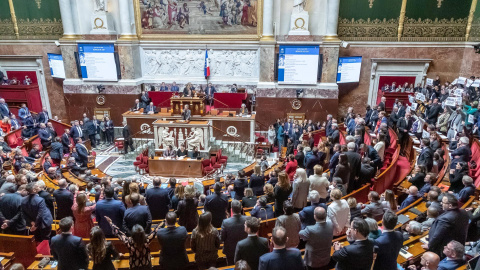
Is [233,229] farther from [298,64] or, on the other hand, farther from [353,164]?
[298,64]

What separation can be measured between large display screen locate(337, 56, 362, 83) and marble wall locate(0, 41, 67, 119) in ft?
45.7

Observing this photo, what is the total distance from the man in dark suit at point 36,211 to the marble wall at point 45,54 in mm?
13919

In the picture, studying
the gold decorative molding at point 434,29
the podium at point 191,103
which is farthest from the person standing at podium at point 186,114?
the gold decorative molding at point 434,29

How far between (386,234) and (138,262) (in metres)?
3.04

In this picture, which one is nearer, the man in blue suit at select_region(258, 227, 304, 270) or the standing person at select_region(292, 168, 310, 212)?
the man in blue suit at select_region(258, 227, 304, 270)

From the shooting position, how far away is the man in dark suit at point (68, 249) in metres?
4.21

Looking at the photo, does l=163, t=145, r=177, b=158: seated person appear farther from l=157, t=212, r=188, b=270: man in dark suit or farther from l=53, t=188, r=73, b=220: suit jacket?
l=157, t=212, r=188, b=270: man in dark suit

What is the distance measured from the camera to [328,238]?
4.38 meters

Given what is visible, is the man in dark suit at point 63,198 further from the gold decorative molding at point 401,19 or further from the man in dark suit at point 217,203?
the gold decorative molding at point 401,19

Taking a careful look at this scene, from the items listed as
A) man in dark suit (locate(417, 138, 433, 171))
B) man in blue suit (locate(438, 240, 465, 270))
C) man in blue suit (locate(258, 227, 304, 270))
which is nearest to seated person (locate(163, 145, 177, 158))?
man in dark suit (locate(417, 138, 433, 171))

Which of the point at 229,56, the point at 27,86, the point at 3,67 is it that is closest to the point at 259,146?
the point at 229,56

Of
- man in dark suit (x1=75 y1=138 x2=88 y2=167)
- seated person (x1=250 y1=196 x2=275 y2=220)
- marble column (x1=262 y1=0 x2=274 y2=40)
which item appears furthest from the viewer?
marble column (x1=262 y1=0 x2=274 y2=40)

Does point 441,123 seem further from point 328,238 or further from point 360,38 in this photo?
point 328,238

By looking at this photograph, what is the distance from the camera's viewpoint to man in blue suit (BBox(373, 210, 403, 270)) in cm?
397
